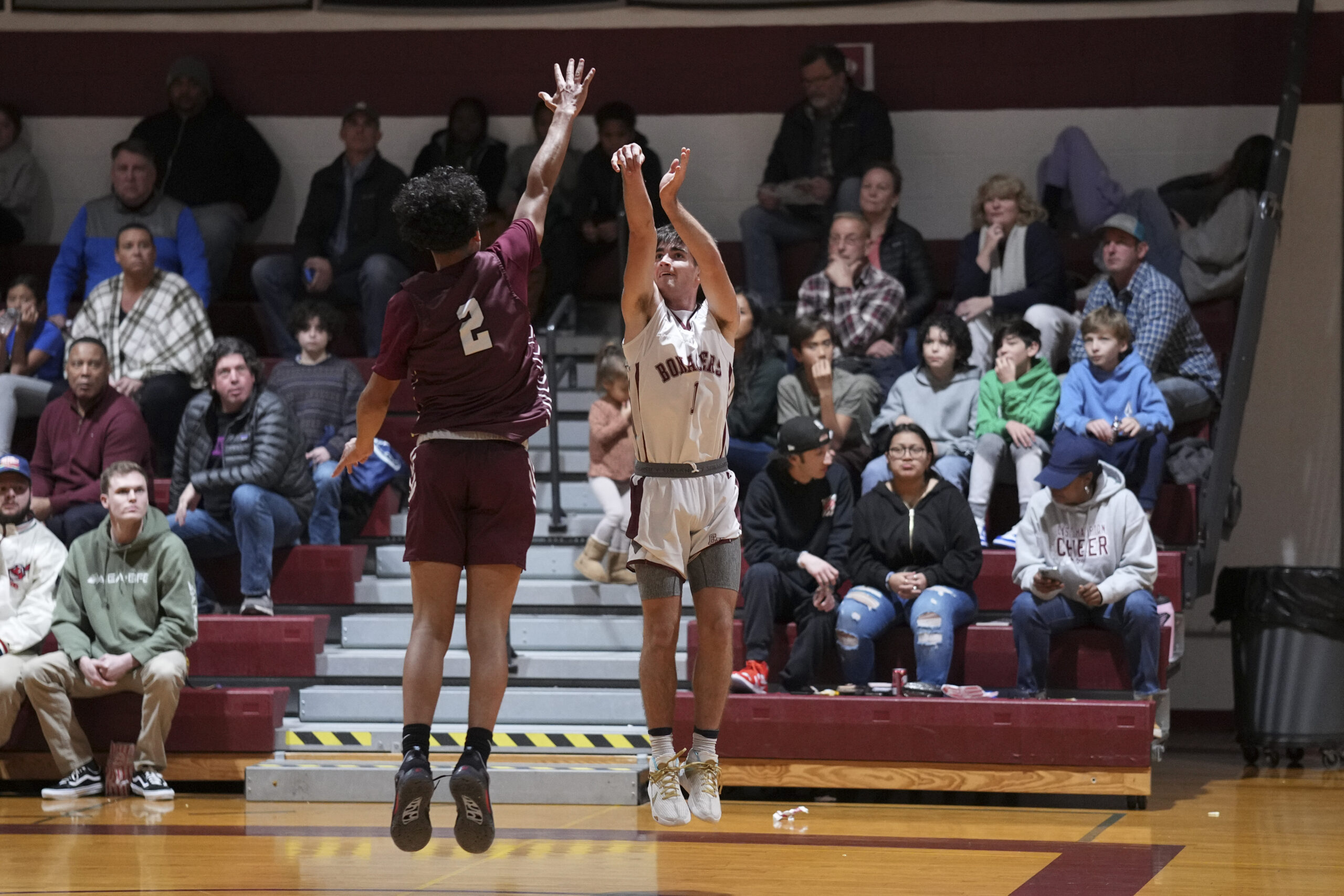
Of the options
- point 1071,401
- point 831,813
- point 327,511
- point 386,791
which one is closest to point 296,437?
point 327,511

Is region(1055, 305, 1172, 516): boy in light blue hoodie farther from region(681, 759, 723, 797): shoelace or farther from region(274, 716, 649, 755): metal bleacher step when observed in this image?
region(681, 759, 723, 797): shoelace

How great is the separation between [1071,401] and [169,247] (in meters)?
5.10

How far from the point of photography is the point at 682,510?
5.28 metres

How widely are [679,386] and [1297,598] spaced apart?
409 centimetres

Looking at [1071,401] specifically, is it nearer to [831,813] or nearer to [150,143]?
[831,813]

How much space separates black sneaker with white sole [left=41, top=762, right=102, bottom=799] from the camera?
732 centimetres

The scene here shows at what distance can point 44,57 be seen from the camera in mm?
10969

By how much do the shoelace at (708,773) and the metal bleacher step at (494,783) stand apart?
68.9 inches

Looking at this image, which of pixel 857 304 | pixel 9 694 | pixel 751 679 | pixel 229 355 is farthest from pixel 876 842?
pixel 229 355

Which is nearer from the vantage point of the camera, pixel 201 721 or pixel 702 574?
pixel 702 574

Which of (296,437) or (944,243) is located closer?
(296,437)

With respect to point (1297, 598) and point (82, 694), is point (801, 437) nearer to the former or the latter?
point (1297, 598)

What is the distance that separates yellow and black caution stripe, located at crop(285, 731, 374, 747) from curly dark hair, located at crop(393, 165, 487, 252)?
332 cm

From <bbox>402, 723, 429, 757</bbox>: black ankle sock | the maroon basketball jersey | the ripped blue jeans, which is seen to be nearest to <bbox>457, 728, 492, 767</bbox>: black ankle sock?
<bbox>402, 723, 429, 757</bbox>: black ankle sock
